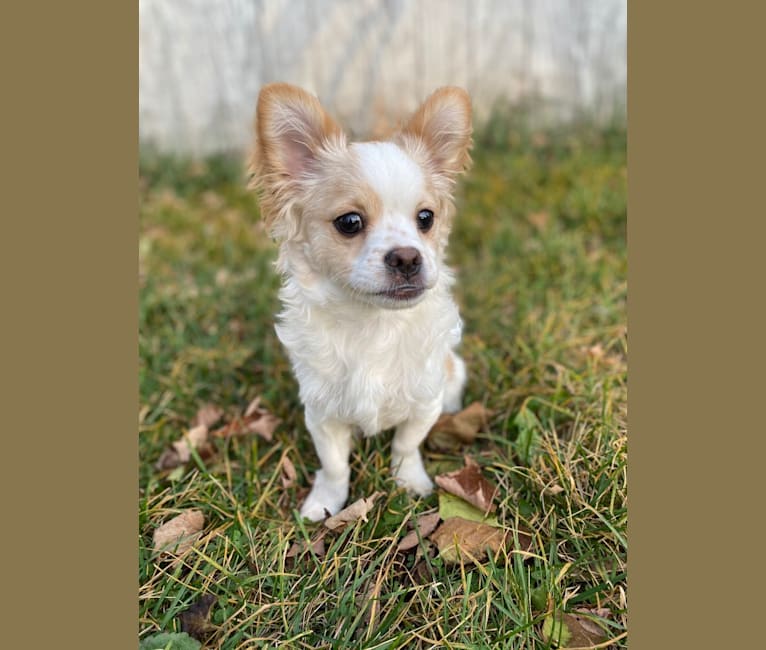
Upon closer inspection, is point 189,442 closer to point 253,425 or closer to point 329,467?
point 253,425

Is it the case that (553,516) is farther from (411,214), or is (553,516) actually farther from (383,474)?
(411,214)

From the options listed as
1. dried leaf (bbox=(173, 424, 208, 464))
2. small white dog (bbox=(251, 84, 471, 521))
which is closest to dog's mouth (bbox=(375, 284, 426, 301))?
small white dog (bbox=(251, 84, 471, 521))

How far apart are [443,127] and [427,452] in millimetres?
1555

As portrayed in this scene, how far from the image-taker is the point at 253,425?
10.2 feet

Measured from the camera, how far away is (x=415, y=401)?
8.53 feet

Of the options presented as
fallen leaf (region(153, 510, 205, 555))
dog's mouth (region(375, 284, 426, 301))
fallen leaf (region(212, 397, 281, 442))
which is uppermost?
dog's mouth (region(375, 284, 426, 301))

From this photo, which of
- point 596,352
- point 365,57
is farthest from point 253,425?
point 365,57

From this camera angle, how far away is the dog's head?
222 centimetres

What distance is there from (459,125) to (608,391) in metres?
1.43

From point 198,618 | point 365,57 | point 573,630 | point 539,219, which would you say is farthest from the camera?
point 365,57

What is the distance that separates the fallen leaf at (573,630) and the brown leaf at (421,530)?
1.91 ft

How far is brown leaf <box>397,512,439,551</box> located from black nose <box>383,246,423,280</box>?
1.07 m

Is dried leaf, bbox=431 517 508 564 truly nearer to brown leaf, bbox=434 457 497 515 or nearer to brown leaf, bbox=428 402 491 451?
brown leaf, bbox=434 457 497 515

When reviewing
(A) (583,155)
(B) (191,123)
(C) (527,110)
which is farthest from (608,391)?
(B) (191,123)
